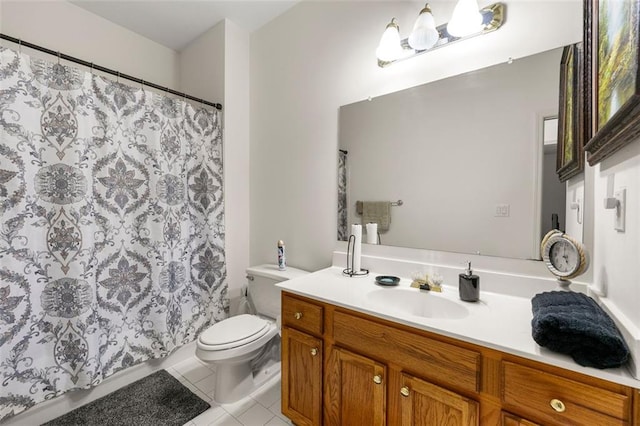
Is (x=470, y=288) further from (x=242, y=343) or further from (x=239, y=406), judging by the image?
(x=239, y=406)

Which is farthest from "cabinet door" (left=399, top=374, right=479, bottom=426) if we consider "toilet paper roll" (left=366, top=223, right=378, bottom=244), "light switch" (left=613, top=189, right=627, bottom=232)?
"toilet paper roll" (left=366, top=223, right=378, bottom=244)

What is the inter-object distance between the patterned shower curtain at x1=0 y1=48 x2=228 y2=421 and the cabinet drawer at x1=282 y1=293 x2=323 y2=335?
102cm

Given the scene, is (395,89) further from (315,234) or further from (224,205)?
(224,205)

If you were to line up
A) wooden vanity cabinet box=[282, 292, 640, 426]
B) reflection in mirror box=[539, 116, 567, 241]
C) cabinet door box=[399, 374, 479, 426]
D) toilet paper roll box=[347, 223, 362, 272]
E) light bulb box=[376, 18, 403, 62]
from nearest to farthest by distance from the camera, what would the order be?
wooden vanity cabinet box=[282, 292, 640, 426]
cabinet door box=[399, 374, 479, 426]
reflection in mirror box=[539, 116, 567, 241]
light bulb box=[376, 18, 403, 62]
toilet paper roll box=[347, 223, 362, 272]

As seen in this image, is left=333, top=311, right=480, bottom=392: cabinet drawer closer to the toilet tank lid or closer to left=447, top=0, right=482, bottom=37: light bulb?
the toilet tank lid

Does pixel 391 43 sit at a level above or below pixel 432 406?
above

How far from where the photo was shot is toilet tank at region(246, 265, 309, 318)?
1879 mm

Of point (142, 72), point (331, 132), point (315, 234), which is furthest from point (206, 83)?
point (315, 234)

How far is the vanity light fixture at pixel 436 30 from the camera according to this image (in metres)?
1.23

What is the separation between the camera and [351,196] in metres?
1.72

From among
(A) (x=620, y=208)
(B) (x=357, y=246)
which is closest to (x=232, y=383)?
(B) (x=357, y=246)

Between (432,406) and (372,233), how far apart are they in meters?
0.89

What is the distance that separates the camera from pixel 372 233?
1629 mm

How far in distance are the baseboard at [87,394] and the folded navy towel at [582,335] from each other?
2.19 metres
